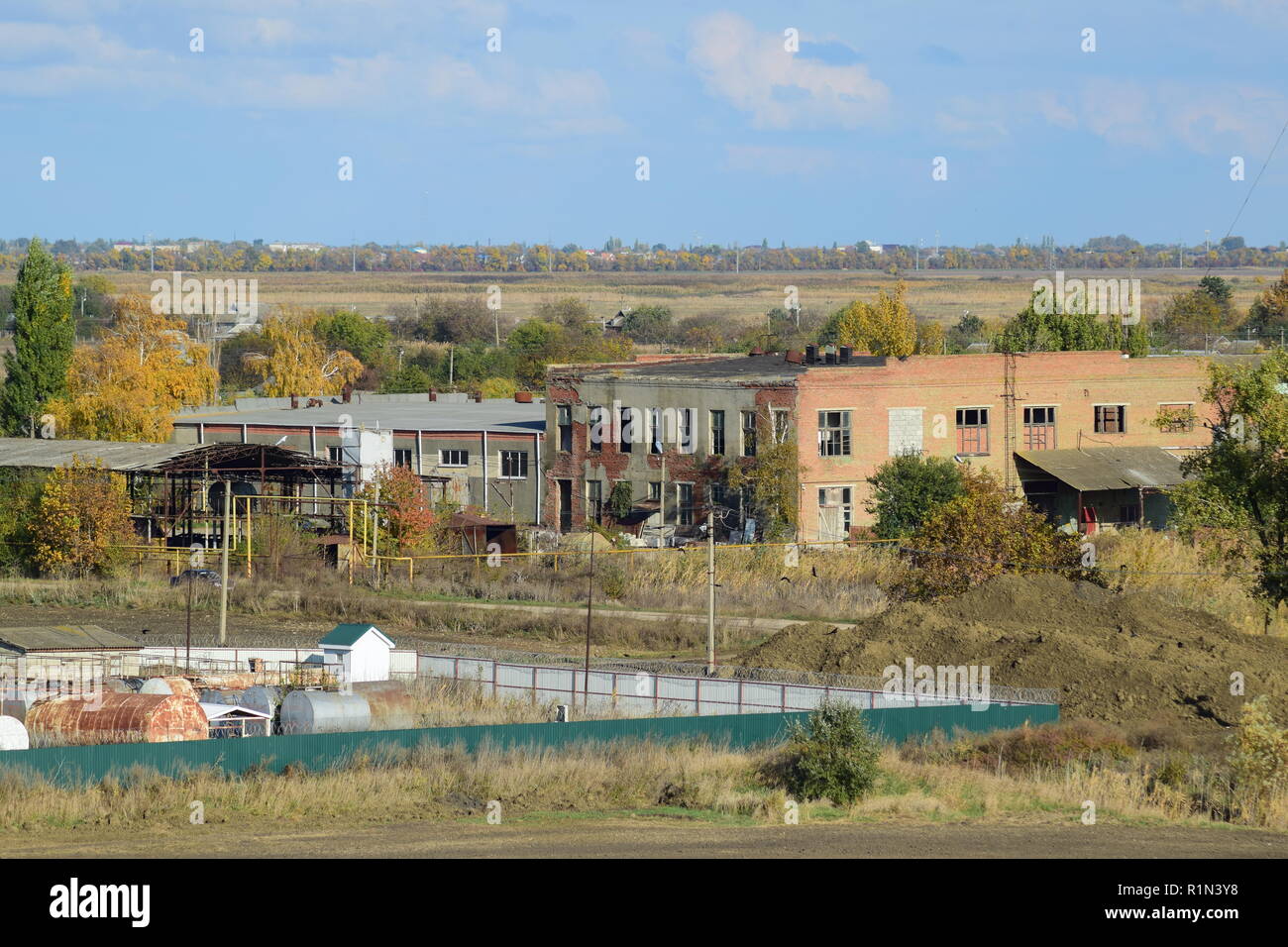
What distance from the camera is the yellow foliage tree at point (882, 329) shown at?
8594cm

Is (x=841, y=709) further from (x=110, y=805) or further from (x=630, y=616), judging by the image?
(x=630, y=616)

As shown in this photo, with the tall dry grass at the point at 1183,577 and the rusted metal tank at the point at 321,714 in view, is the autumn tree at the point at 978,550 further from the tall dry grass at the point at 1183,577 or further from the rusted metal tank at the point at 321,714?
the rusted metal tank at the point at 321,714

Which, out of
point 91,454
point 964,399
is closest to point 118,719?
point 91,454

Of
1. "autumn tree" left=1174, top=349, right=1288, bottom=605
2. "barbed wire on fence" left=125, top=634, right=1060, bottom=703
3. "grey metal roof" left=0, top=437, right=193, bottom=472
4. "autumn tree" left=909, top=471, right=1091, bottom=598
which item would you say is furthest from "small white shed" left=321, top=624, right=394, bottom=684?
"grey metal roof" left=0, top=437, right=193, bottom=472

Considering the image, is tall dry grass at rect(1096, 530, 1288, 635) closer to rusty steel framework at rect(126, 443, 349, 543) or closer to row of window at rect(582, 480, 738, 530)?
row of window at rect(582, 480, 738, 530)

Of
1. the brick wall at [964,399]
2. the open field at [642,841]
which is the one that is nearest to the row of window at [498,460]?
the brick wall at [964,399]

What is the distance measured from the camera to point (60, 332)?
228 ft

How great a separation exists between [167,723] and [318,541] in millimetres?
24204

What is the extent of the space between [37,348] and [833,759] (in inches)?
2071

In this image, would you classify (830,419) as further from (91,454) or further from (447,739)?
(447,739)

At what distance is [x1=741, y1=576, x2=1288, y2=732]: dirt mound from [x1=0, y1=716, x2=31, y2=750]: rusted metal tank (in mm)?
15175

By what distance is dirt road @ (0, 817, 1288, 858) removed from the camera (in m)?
20.3

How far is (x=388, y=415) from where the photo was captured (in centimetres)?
6906
